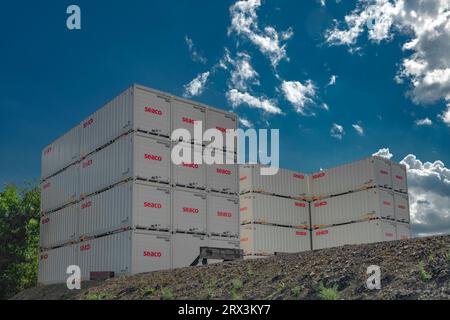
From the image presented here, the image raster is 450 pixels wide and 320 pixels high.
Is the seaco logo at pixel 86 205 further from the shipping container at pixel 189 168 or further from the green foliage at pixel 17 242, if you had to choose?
the green foliage at pixel 17 242

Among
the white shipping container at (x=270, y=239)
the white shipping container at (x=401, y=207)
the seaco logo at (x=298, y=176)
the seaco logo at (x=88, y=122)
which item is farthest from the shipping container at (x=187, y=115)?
the white shipping container at (x=401, y=207)

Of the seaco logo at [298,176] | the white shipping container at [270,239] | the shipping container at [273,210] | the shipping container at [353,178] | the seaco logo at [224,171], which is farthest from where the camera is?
the seaco logo at [298,176]

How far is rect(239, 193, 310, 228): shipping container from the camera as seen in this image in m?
29.9

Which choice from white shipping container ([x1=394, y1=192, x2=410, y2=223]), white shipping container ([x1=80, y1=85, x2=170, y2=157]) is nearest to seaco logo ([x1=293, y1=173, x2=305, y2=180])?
white shipping container ([x1=394, y1=192, x2=410, y2=223])

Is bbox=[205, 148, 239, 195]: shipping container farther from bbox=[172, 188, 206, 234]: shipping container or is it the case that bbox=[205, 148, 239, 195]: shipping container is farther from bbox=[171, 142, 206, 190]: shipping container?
bbox=[172, 188, 206, 234]: shipping container

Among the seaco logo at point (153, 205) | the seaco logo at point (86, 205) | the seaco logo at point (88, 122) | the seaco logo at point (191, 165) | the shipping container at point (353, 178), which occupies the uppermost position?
the seaco logo at point (88, 122)

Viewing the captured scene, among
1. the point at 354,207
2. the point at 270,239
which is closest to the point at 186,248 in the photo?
the point at 270,239

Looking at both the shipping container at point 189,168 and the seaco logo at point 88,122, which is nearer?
the shipping container at point 189,168

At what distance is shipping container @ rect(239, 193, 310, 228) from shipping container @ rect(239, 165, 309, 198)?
348mm

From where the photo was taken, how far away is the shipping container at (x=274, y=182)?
3045cm

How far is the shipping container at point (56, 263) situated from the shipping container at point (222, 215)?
6.29 m

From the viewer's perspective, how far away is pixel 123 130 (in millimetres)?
21328

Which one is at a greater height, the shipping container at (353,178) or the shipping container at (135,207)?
the shipping container at (353,178)
